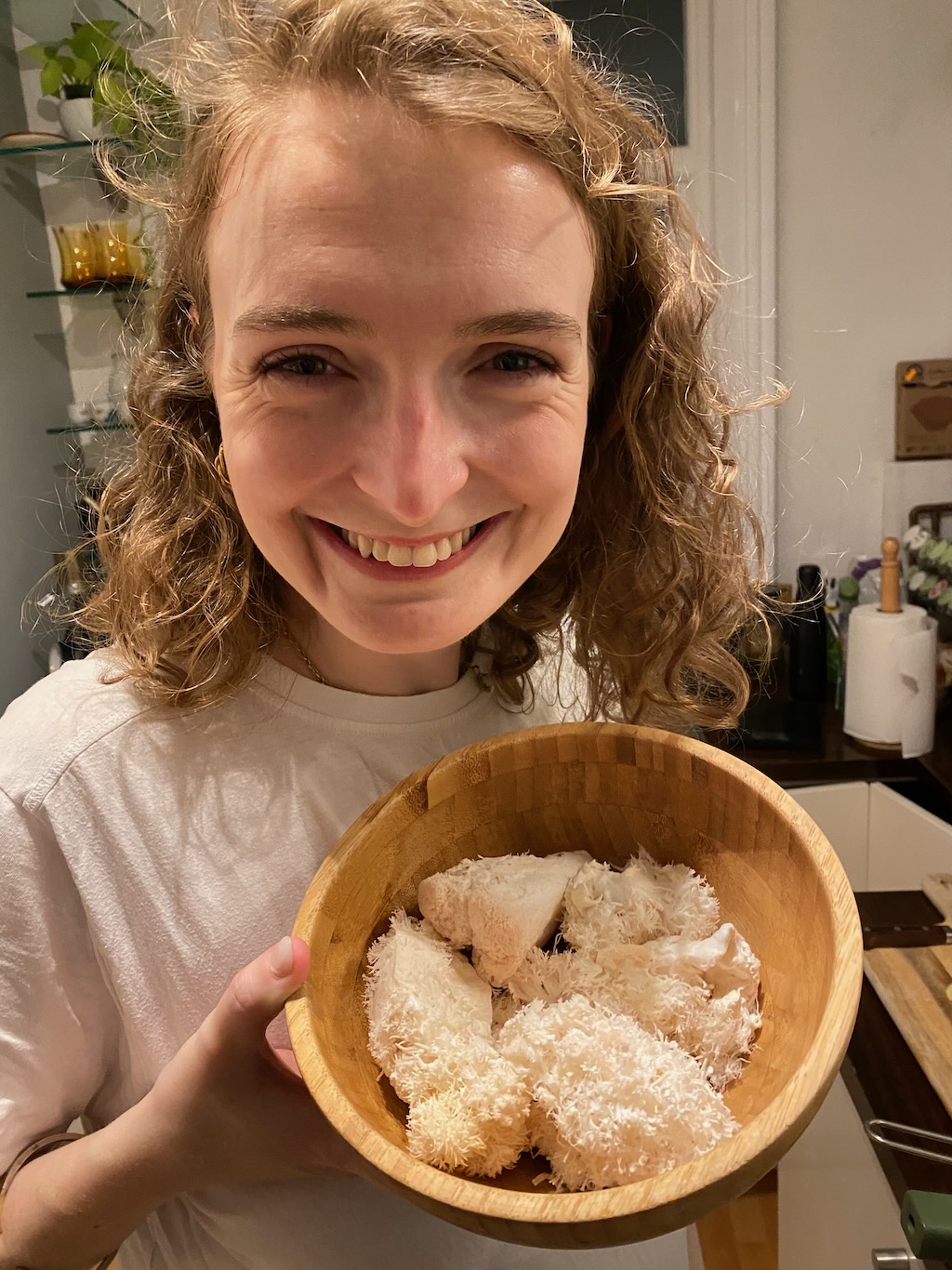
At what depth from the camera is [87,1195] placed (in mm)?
632

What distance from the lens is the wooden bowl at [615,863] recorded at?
1.35 feet

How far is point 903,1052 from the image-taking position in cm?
96

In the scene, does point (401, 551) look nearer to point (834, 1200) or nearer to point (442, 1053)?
point (442, 1053)

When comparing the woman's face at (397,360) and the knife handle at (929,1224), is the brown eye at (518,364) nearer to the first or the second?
the woman's face at (397,360)

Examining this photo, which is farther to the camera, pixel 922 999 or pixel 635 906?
pixel 922 999

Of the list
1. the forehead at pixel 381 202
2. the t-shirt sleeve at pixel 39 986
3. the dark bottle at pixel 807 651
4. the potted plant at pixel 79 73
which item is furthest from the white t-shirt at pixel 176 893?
the potted plant at pixel 79 73

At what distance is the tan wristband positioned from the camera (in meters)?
0.67

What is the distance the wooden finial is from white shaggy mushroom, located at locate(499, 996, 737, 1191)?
1351mm

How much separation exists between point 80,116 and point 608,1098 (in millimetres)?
2091

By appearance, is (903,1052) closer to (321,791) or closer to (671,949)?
(671,949)

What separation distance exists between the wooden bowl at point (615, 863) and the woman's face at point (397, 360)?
13 cm

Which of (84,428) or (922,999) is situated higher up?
(84,428)

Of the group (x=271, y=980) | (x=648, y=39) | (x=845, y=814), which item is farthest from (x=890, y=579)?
(x=271, y=980)

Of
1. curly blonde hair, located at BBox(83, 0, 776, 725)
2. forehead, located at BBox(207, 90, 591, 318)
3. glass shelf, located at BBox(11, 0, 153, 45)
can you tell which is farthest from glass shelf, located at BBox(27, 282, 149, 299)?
forehead, located at BBox(207, 90, 591, 318)
